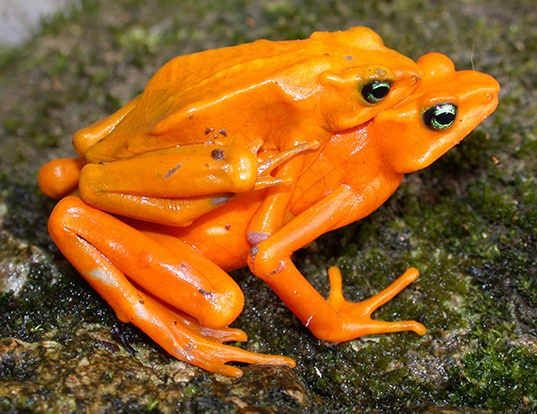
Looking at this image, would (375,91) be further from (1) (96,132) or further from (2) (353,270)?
(1) (96,132)

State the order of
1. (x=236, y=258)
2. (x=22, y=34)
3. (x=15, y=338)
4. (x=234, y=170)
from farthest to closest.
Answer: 1. (x=22, y=34)
2. (x=236, y=258)
3. (x=15, y=338)
4. (x=234, y=170)

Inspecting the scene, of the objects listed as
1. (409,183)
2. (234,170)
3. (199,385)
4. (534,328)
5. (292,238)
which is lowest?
(534,328)

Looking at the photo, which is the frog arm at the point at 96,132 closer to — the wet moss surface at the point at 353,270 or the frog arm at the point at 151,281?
the frog arm at the point at 151,281

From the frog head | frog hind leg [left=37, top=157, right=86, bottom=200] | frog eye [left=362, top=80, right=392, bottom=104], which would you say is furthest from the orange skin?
frog hind leg [left=37, top=157, right=86, bottom=200]

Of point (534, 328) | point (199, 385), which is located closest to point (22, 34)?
point (199, 385)

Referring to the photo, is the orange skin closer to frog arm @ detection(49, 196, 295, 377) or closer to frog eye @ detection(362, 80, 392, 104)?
frog arm @ detection(49, 196, 295, 377)

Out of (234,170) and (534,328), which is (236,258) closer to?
(234,170)

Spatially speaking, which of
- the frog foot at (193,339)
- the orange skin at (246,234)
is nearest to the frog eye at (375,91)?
the orange skin at (246,234)
